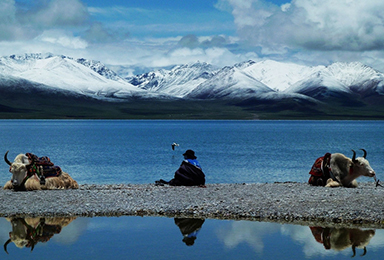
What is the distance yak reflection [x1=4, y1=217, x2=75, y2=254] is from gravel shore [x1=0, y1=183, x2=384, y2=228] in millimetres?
569

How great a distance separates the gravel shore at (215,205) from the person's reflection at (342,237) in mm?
770

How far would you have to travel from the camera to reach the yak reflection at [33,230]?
44.5ft

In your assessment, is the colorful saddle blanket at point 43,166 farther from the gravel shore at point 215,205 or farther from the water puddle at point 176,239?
the water puddle at point 176,239

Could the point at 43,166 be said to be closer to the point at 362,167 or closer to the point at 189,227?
the point at 189,227

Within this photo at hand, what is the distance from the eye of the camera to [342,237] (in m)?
13.8

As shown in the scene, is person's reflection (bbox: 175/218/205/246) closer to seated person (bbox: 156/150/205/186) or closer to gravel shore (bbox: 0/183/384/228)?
gravel shore (bbox: 0/183/384/228)

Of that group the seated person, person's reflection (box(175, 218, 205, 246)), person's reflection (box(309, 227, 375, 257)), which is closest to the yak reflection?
person's reflection (box(175, 218, 205, 246))

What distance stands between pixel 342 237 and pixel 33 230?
8264 millimetres

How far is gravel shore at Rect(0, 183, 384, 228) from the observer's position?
1571cm

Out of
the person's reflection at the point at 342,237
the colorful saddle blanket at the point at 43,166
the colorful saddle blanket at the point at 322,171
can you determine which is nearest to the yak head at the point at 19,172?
the colorful saddle blanket at the point at 43,166

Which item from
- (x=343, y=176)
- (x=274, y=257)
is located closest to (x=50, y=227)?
(x=274, y=257)

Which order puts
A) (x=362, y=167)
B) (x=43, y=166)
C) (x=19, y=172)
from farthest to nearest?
1. (x=362, y=167)
2. (x=43, y=166)
3. (x=19, y=172)

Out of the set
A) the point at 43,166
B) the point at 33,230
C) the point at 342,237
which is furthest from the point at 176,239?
the point at 43,166

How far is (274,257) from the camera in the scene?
12.1 m
